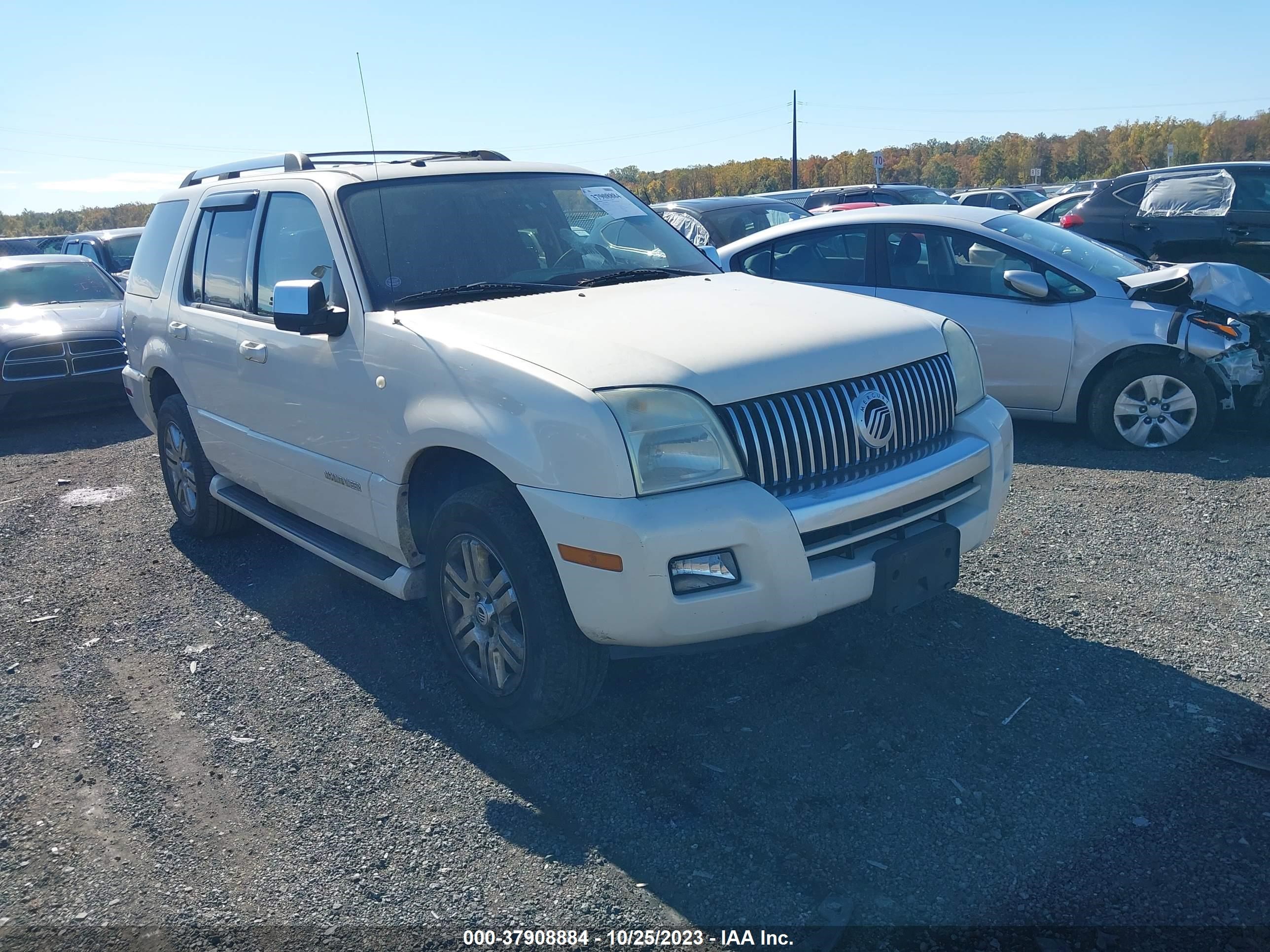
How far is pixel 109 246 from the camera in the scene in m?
16.2

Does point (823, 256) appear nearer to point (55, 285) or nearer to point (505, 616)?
point (505, 616)

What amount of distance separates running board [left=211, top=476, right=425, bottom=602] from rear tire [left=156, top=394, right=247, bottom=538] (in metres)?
0.23

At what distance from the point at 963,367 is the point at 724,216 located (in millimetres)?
7128

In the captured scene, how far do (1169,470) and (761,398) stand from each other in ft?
13.2

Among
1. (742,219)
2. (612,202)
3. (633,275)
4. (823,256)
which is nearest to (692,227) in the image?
(742,219)

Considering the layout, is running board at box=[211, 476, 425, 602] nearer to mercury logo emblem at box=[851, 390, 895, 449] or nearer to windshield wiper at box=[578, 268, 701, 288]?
windshield wiper at box=[578, 268, 701, 288]

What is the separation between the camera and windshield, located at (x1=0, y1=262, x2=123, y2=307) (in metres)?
10.8


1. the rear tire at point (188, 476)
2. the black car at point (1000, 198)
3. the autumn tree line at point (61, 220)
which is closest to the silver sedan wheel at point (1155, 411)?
the rear tire at point (188, 476)

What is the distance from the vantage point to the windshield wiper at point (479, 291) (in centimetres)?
388

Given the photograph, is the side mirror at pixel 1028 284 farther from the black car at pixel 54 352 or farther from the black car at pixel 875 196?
the black car at pixel 875 196

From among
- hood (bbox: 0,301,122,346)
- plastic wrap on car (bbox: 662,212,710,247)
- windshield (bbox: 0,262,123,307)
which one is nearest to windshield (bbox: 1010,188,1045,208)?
plastic wrap on car (bbox: 662,212,710,247)

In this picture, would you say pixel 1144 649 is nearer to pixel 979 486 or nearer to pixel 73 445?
pixel 979 486

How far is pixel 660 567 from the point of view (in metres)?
2.95

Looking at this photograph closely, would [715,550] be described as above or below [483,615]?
above
